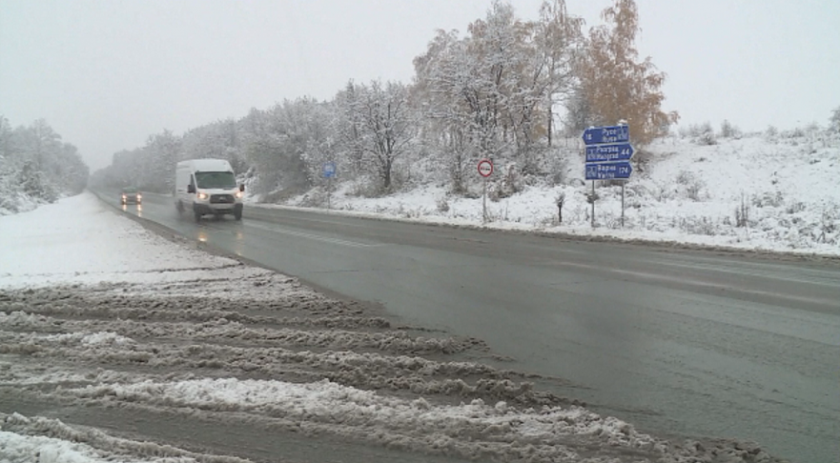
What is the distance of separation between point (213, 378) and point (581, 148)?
41396 millimetres

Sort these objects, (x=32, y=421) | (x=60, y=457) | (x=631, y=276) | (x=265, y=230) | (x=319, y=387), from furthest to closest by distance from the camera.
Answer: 1. (x=265, y=230)
2. (x=631, y=276)
3. (x=319, y=387)
4. (x=32, y=421)
5. (x=60, y=457)

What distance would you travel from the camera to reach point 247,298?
9109 millimetres

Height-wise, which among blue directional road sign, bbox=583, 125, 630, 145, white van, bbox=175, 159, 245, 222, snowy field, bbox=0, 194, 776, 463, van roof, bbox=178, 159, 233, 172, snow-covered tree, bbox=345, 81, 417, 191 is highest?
snow-covered tree, bbox=345, 81, 417, 191

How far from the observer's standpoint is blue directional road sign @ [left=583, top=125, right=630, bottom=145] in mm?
20750

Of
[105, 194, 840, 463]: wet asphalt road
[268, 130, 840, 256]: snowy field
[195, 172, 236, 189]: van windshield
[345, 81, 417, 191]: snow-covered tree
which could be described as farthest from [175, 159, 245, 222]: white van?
[345, 81, 417, 191]: snow-covered tree

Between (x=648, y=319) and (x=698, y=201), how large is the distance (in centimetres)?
2285

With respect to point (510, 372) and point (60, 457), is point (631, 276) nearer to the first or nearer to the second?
point (510, 372)

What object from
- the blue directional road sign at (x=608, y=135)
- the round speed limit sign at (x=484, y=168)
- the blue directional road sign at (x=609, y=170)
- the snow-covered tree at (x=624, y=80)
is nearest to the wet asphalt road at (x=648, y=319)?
the blue directional road sign at (x=609, y=170)

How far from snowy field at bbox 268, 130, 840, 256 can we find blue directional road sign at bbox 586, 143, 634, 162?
2556 millimetres

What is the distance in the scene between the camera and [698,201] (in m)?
27.8

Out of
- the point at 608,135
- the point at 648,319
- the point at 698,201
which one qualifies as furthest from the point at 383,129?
the point at 648,319

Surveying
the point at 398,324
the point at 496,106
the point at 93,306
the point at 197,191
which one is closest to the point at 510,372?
the point at 398,324

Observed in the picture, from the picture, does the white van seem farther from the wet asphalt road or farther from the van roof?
the wet asphalt road

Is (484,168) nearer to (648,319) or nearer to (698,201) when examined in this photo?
(698,201)
